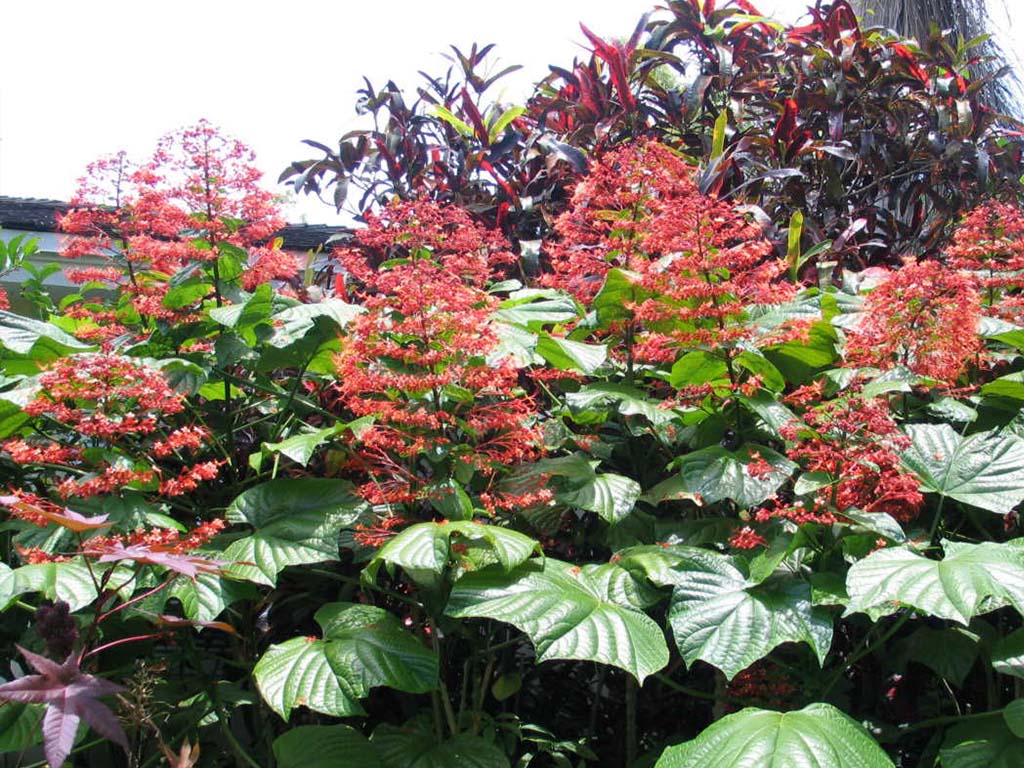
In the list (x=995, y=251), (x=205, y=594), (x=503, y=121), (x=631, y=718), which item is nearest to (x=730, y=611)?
(x=631, y=718)

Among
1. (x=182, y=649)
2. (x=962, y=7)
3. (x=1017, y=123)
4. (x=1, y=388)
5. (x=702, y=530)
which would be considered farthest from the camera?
(x=962, y=7)

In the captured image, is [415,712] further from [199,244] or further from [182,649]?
[199,244]

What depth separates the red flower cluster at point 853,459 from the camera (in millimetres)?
1389

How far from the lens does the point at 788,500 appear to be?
180 centimetres

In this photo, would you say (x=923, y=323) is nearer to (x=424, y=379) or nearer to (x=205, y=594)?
(x=424, y=379)

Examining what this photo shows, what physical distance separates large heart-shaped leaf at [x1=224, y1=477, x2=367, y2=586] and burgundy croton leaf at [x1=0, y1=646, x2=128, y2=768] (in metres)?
0.36

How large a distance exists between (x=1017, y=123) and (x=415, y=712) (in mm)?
3405

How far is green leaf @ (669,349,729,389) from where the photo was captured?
1696 millimetres

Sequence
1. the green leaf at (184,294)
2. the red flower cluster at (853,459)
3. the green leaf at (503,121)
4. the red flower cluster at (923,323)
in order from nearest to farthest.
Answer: the red flower cluster at (853,459) → the red flower cluster at (923,323) → the green leaf at (184,294) → the green leaf at (503,121)

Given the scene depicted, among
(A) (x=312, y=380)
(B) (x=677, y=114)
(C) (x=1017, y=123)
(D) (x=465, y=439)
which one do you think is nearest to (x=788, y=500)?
(D) (x=465, y=439)

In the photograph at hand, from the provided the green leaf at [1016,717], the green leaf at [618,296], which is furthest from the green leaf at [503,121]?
the green leaf at [1016,717]

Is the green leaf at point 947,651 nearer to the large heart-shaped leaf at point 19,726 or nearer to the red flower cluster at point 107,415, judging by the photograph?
the red flower cluster at point 107,415

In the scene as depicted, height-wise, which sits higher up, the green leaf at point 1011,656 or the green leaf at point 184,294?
the green leaf at point 184,294

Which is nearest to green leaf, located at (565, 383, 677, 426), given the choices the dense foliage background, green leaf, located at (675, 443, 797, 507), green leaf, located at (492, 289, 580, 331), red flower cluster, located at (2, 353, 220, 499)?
the dense foliage background
